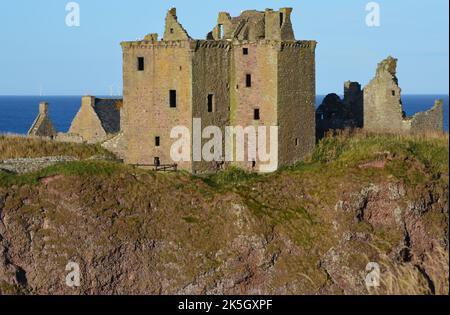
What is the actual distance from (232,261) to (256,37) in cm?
1214

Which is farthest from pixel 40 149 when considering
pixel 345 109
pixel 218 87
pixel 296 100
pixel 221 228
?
pixel 345 109

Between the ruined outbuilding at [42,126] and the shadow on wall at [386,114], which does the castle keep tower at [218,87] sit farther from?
the ruined outbuilding at [42,126]

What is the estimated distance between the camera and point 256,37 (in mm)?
49656

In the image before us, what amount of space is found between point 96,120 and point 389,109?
1836 centimetres

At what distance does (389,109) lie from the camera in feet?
176

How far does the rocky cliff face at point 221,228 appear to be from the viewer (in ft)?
145

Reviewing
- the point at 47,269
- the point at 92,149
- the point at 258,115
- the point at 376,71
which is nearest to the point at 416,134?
the point at 376,71

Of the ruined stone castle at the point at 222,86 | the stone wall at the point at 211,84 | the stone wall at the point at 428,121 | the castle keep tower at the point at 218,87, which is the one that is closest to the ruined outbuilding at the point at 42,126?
the ruined stone castle at the point at 222,86

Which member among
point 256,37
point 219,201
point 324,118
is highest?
point 256,37

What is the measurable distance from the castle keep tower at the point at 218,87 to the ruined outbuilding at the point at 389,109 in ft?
18.9

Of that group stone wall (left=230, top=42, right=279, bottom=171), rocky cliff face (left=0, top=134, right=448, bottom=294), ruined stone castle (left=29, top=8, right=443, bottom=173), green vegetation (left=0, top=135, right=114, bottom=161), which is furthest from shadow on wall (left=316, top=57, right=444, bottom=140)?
green vegetation (left=0, top=135, right=114, bottom=161)

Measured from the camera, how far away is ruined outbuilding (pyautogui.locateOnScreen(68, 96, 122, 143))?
5975cm

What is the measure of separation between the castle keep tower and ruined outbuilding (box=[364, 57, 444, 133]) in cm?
576
